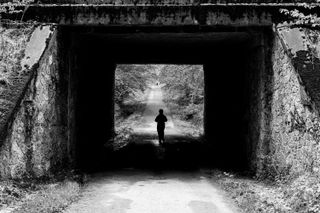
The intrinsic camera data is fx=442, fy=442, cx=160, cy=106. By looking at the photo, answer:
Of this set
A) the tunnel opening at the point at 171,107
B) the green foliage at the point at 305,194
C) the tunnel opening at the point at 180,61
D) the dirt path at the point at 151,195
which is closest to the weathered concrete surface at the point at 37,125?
the tunnel opening at the point at 180,61

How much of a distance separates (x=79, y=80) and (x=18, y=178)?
4.35 m

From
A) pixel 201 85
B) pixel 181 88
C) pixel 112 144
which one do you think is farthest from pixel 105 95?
pixel 181 88

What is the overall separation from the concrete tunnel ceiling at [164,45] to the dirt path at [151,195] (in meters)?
3.96

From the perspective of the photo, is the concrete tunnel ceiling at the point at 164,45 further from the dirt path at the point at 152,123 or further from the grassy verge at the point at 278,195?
the dirt path at the point at 152,123

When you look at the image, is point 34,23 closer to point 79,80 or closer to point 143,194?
point 79,80

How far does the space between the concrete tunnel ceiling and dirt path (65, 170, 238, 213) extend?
3.96 metres

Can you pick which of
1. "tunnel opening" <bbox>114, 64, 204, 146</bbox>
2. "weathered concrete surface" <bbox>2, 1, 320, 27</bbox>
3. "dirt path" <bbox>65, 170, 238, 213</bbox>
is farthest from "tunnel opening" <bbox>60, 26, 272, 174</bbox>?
"tunnel opening" <bbox>114, 64, 204, 146</bbox>

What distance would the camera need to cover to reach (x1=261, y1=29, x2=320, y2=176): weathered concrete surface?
893 cm

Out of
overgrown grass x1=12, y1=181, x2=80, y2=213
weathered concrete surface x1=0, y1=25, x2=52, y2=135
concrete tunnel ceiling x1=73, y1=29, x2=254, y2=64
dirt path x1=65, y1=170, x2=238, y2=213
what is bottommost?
dirt path x1=65, y1=170, x2=238, y2=213

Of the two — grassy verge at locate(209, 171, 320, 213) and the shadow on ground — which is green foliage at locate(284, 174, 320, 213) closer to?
grassy verge at locate(209, 171, 320, 213)

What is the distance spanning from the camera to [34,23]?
34.9ft

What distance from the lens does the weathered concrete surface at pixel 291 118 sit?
29.3ft

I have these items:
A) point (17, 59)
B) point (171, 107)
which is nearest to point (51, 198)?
point (17, 59)

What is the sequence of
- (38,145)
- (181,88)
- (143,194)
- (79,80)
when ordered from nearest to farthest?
(143,194), (38,145), (79,80), (181,88)
